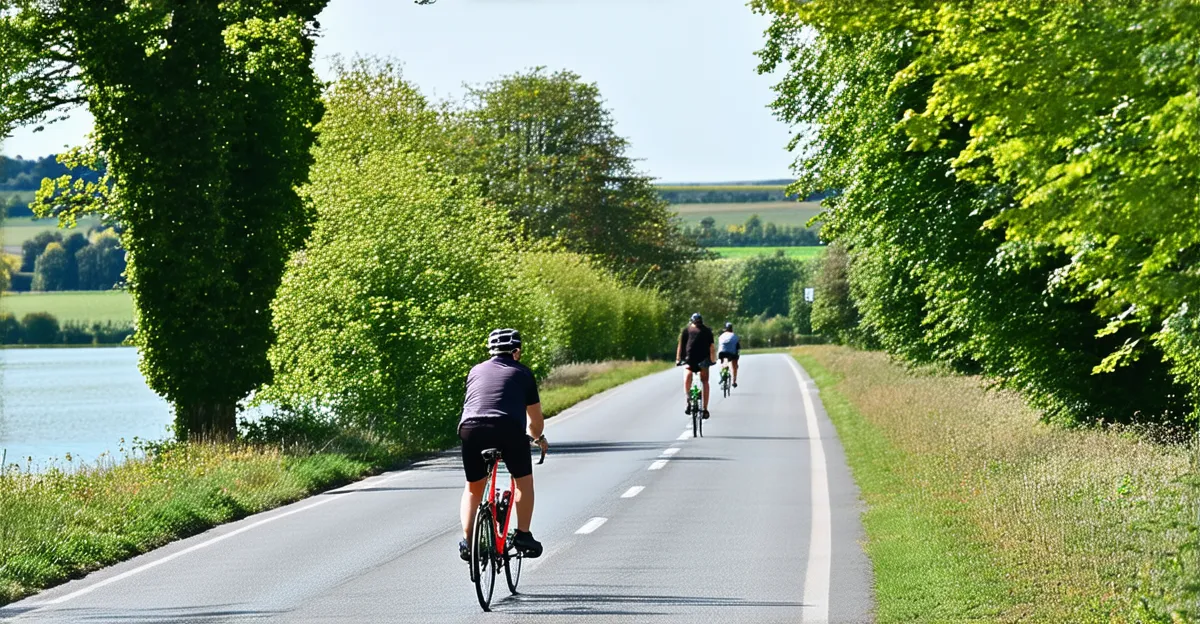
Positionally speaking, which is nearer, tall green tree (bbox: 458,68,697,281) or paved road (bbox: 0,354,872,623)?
paved road (bbox: 0,354,872,623)

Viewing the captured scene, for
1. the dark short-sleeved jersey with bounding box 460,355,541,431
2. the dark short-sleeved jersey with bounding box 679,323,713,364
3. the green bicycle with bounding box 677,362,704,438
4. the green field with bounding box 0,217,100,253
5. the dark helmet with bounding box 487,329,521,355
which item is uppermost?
the green field with bounding box 0,217,100,253

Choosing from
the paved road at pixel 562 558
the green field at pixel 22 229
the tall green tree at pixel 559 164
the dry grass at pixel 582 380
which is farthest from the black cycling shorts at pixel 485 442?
the green field at pixel 22 229

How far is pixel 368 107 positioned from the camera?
6184 centimetres

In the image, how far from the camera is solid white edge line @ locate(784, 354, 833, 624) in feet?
32.9

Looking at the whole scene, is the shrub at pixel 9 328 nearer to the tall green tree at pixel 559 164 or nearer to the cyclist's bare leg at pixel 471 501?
the tall green tree at pixel 559 164

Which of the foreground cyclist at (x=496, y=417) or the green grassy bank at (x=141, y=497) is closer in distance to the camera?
the foreground cyclist at (x=496, y=417)

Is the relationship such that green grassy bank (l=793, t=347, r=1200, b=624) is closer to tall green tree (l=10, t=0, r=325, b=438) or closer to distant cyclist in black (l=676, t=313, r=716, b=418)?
distant cyclist in black (l=676, t=313, r=716, b=418)

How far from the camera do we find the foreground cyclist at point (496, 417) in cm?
1036

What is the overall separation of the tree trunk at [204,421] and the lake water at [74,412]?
0.93 meters

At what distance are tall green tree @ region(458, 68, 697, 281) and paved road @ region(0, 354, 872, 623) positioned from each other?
5358cm

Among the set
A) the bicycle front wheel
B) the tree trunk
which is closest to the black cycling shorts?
the bicycle front wheel

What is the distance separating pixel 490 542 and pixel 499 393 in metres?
1.01

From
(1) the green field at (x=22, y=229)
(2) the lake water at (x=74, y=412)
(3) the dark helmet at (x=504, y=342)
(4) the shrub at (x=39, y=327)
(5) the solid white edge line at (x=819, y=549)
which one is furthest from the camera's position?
(1) the green field at (x=22, y=229)

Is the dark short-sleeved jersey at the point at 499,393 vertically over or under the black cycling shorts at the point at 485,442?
over
